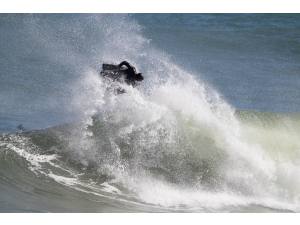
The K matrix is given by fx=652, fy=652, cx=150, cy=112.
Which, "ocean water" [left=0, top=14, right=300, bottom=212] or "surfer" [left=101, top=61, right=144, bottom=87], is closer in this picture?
"ocean water" [left=0, top=14, right=300, bottom=212]

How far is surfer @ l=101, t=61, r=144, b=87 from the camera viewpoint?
8.64 m

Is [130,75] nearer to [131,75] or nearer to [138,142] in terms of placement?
[131,75]

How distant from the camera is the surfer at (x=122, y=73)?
864cm

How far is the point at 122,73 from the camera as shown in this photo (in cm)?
864

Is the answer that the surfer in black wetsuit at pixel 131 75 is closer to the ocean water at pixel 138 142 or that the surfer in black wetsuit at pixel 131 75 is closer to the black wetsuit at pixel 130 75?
the black wetsuit at pixel 130 75

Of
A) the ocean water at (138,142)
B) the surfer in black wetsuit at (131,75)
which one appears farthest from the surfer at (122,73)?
the ocean water at (138,142)

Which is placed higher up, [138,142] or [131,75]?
[131,75]

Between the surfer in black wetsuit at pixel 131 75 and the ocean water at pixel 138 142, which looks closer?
the ocean water at pixel 138 142

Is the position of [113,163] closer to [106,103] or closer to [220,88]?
[106,103]

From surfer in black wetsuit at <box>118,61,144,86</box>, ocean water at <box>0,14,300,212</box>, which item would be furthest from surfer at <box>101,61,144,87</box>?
ocean water at <box>0,14,300,212</box>

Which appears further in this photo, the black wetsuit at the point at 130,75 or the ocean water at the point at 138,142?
the black wetsuit at the point at 130,75

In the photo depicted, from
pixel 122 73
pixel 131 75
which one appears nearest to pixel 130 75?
pixel 131 75

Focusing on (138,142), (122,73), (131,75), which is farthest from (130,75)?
(138,142)

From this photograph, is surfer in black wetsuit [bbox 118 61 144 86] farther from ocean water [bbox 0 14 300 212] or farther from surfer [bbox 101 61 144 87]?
ocean water [bbox 0 14 300 212]
